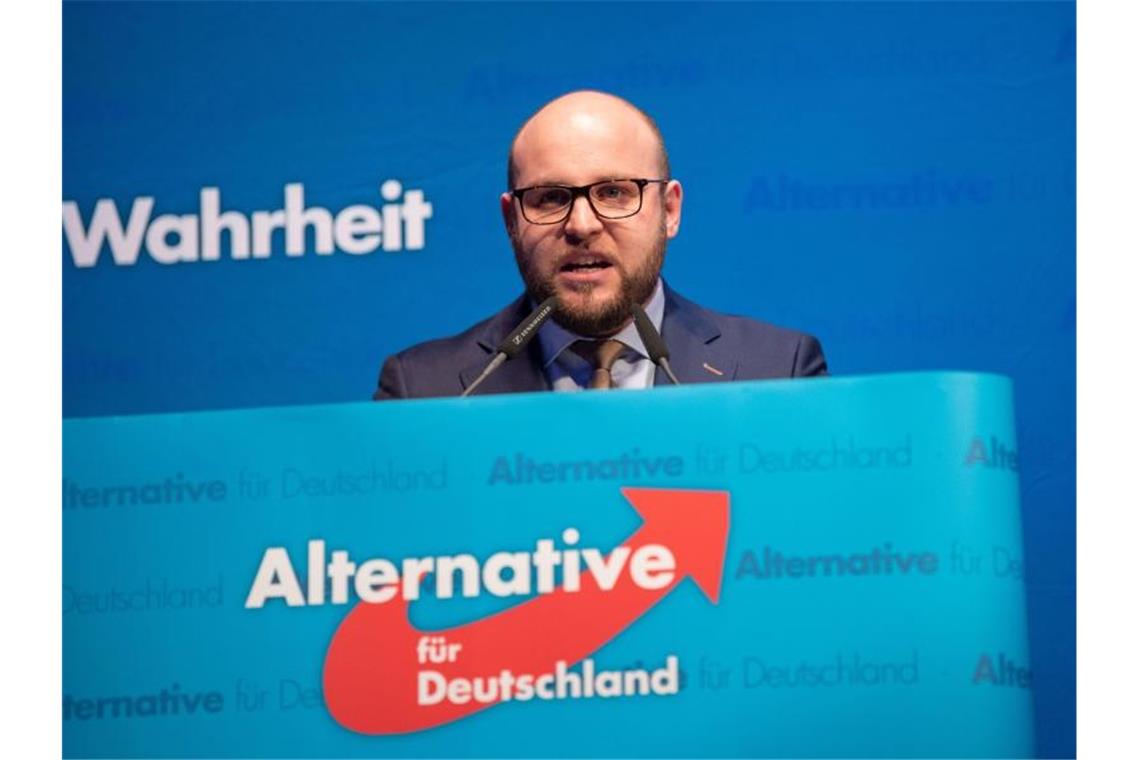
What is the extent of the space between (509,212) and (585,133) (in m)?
0.33

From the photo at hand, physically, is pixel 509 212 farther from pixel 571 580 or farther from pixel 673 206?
pixel 571 580

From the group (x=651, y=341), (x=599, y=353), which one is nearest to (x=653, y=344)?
(x=651, y=341)

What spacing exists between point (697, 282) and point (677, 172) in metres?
0.21

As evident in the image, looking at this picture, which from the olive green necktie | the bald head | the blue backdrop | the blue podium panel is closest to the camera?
the blue podium panel

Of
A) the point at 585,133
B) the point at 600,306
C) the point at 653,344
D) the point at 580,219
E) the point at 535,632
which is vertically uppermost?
the point at 585,133

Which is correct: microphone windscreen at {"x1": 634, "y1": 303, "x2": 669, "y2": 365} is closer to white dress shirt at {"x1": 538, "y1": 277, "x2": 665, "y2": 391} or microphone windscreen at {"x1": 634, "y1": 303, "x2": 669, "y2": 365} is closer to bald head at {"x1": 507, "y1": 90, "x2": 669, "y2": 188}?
white dress shirt at {"x1": 538, "y1": 277, "x2": 665, "y2": 391}

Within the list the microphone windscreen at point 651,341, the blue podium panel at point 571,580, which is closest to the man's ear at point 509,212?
the microphone windscreen at point 651,341

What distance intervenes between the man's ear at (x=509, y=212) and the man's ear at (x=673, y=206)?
0.27 m

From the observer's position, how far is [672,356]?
2668 mm

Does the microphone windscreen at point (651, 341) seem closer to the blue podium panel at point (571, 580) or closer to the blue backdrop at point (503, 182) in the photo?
the blue podium panel at point (571, 580)

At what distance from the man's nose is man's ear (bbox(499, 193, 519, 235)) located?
32cm

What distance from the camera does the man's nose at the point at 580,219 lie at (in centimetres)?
264

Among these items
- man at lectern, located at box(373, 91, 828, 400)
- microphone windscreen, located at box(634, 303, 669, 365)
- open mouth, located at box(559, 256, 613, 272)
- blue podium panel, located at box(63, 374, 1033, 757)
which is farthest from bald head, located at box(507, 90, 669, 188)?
blue podium panel, located at box(63, 374, 1033, 757)

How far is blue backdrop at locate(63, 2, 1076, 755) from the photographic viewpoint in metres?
3.11
